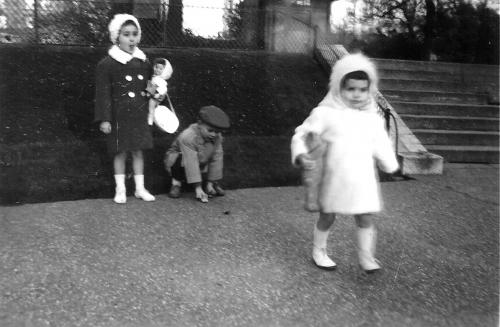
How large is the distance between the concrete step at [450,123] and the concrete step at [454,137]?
0.64ft

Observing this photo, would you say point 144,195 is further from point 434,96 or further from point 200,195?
point 434,96

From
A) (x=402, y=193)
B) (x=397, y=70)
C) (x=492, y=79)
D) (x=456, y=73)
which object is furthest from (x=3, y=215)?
(x=492, y=79)

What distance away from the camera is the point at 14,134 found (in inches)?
245

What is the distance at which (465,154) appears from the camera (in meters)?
8.10

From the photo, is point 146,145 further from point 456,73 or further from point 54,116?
point 456,73

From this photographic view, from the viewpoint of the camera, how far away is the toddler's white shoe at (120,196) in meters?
5.08

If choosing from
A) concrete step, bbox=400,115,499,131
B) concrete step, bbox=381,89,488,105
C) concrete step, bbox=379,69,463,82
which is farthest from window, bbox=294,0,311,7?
concrete step, bbox=400,115,499,131

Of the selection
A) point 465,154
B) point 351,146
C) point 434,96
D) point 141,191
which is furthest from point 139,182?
point 434,96

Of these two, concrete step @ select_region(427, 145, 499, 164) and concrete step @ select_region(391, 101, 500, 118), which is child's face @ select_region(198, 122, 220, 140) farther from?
concrete step @ select_region(391, 101, 500, 118)

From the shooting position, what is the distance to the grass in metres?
5.58

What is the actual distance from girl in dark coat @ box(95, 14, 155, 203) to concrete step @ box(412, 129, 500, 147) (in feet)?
15.3

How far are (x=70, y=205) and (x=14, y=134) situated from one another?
5.85ft

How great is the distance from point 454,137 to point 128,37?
5393 mm

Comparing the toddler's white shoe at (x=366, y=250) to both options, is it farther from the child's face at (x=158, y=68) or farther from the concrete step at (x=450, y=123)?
the concrete step at (x=450, y=123)
